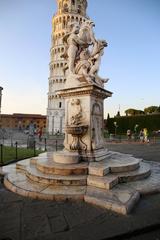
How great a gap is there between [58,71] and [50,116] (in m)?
14.7

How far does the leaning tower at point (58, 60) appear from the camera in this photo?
6038 cm

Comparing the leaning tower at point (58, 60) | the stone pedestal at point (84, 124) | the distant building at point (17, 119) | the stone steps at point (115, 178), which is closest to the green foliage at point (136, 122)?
the leaning tower at point (58, 60)

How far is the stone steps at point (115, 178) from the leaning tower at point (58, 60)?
54.8m

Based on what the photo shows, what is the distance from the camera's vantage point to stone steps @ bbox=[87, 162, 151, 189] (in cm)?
455

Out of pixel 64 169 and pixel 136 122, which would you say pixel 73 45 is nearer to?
pixel 64 169

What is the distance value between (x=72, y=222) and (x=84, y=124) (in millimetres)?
3721

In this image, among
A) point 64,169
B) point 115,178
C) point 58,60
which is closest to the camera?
point 115,178

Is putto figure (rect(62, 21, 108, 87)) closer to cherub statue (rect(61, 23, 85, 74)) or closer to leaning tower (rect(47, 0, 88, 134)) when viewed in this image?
cherub statue (rect(61, 23, 85, 74))

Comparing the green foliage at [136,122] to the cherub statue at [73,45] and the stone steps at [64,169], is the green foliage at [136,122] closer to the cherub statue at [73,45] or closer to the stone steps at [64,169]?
the cherub statue at [73,45]

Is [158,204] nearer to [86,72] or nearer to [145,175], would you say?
[145,175]

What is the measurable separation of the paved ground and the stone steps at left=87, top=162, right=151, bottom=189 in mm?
794

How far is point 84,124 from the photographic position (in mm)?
6574

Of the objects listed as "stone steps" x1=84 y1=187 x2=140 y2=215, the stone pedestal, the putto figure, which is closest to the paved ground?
"stone steps" x1=84 y1=187 x2=140 y2=215

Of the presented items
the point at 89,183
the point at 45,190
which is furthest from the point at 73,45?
the point at 45,190
